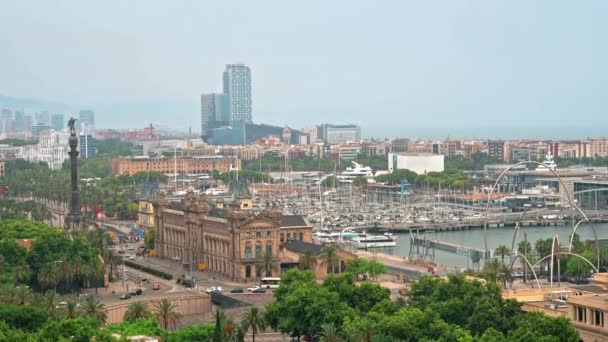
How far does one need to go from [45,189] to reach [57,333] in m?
72.0

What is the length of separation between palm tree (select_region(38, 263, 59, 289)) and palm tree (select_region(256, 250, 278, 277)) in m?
8.81

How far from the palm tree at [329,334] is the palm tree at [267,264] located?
19.9 metres

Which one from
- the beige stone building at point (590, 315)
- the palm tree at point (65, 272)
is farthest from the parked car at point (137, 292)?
the beige stone building at point (590, 315)

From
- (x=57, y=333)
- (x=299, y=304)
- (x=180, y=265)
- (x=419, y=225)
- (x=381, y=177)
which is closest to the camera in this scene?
(x=57, y=333)

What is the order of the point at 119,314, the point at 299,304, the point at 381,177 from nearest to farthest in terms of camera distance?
1. the point at 299,304
2. the point at 119,314
3. the point at 381,177

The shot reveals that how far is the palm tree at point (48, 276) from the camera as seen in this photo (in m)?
51.7

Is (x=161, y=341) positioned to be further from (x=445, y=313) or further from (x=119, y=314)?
(x=119, y=314)

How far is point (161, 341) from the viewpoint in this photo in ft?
120

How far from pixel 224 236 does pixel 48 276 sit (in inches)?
363

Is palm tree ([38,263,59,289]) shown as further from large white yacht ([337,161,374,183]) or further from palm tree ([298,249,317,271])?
large white yacht ([337,161,374,183])

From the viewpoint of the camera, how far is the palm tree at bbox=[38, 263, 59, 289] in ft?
169

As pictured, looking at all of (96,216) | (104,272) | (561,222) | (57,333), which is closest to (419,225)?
(561,222)

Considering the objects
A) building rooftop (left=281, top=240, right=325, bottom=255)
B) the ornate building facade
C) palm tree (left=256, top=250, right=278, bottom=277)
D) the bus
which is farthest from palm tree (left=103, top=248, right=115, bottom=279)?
building rooftop (left=281, top=240, right=325, bottom=255)

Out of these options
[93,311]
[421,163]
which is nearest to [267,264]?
[93,311]
